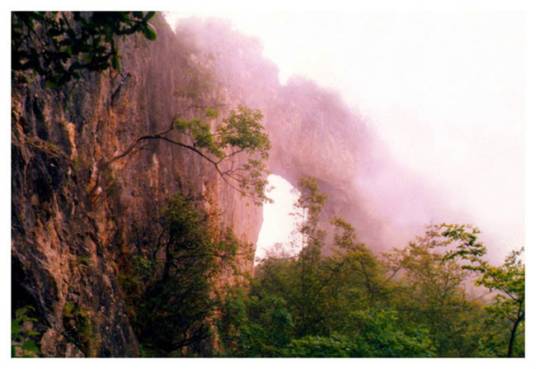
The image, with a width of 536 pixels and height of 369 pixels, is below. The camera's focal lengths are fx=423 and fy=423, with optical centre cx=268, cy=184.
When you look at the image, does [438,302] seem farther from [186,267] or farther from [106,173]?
[106,173]

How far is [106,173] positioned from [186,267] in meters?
3.26

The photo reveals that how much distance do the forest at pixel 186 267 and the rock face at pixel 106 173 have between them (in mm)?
43

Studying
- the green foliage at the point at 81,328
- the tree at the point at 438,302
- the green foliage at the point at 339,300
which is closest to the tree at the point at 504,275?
the green foliage at the point at 339,300

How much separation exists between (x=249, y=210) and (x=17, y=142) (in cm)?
1770

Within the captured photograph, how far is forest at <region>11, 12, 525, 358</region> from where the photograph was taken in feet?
20.2

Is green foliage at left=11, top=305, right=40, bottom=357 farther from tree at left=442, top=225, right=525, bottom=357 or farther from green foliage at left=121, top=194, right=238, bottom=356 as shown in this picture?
tree at left=442, top=225, right=525, bottom=357

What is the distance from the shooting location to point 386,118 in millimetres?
28734

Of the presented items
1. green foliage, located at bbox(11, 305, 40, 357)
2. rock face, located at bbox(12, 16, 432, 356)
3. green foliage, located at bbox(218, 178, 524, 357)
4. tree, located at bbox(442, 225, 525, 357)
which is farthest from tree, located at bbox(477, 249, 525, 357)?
green foliage, located at bbox(11, 305, 40, 357)

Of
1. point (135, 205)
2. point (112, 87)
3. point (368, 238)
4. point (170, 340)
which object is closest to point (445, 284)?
point (170, 340)

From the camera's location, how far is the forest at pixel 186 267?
20.2ft

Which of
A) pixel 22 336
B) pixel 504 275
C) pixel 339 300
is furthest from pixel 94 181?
pixel 504 275

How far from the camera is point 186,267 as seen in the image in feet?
37.6

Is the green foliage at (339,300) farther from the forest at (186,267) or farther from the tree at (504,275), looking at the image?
the tree at (504,275)

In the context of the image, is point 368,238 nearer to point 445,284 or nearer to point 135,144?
point 445,284
